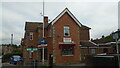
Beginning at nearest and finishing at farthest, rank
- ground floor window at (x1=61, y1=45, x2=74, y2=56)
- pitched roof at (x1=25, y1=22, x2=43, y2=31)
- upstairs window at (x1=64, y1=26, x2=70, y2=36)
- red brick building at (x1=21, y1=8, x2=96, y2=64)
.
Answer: red brick building at (x1=21, y1=8, x2=96, y2=64) < ground floor window at (x1=61, y1=45, x2=74, y2=56) < upstairs window at (x1=64, y1=26, x2=70, y2=36) < pitched roof at (x1=25, y1=22, x2=43, y2=31)

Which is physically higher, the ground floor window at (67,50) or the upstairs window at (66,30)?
the upstairs window at (66,30)

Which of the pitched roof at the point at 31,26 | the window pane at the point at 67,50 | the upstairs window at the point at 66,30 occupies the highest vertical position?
the pitched roof at the point at 31,26

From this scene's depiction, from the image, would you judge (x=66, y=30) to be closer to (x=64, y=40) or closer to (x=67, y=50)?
(x=64, y=40)

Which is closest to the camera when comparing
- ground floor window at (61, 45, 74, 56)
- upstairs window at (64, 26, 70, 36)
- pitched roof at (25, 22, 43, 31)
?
ground floor window at (61, 45, 74, 56)

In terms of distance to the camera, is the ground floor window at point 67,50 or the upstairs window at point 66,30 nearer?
the ground floor window at point 67,50

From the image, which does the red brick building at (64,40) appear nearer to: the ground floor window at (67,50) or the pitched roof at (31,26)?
the ground floor window at (67,50)

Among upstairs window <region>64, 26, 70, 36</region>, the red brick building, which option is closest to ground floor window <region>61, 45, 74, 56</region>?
the red brick building

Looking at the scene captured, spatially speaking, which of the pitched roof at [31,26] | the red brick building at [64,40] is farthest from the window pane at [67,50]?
the pitched roof at [31,26]

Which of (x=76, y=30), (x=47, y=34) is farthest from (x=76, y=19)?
(x=47, y=34)

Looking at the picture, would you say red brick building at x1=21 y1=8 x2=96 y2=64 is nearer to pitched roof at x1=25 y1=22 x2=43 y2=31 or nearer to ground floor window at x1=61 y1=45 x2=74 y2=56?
ground floor window at x1=61 y1=45 x2=74 y2=56

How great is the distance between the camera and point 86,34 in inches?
Answer: 1248

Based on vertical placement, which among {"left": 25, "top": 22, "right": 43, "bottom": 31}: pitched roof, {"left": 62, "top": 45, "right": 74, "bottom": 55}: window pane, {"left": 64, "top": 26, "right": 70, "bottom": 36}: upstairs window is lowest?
{"left": 62, "top": 45, "right": 74, "bottom": 55}: window pane

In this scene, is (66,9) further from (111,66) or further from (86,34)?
(111,66)

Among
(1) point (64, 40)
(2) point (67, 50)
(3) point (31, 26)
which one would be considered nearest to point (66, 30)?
Answer: (1) point (64, 40)
